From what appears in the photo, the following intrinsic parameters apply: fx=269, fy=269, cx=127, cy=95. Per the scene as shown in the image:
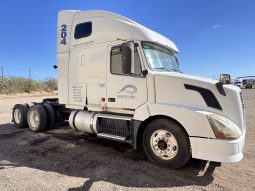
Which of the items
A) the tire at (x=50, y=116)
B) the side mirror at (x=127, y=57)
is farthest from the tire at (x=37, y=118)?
the side mirror at (x=127, y=57)

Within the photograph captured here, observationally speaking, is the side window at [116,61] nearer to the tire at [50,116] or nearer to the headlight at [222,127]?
the headlight at [222,127]

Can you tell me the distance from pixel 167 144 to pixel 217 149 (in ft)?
3.28

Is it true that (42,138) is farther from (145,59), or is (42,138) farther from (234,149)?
(234,149)

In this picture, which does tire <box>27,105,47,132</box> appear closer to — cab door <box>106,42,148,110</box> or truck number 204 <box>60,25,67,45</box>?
truck number 204 <box>60,25,67,45</box>

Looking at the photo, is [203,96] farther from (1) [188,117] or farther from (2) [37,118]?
(2) [37,118]

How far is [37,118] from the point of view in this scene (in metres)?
9.05

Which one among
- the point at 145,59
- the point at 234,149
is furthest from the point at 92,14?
the point at 234,149

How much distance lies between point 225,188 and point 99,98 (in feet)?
12.0

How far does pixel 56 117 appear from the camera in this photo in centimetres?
920

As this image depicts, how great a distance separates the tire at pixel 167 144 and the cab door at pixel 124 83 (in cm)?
69

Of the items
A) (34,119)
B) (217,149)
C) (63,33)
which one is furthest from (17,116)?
(217,149)

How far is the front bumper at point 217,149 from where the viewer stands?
476 centimetres

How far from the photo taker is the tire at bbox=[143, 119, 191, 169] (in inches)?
205

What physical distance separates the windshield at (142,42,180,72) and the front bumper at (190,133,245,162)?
1864mm
